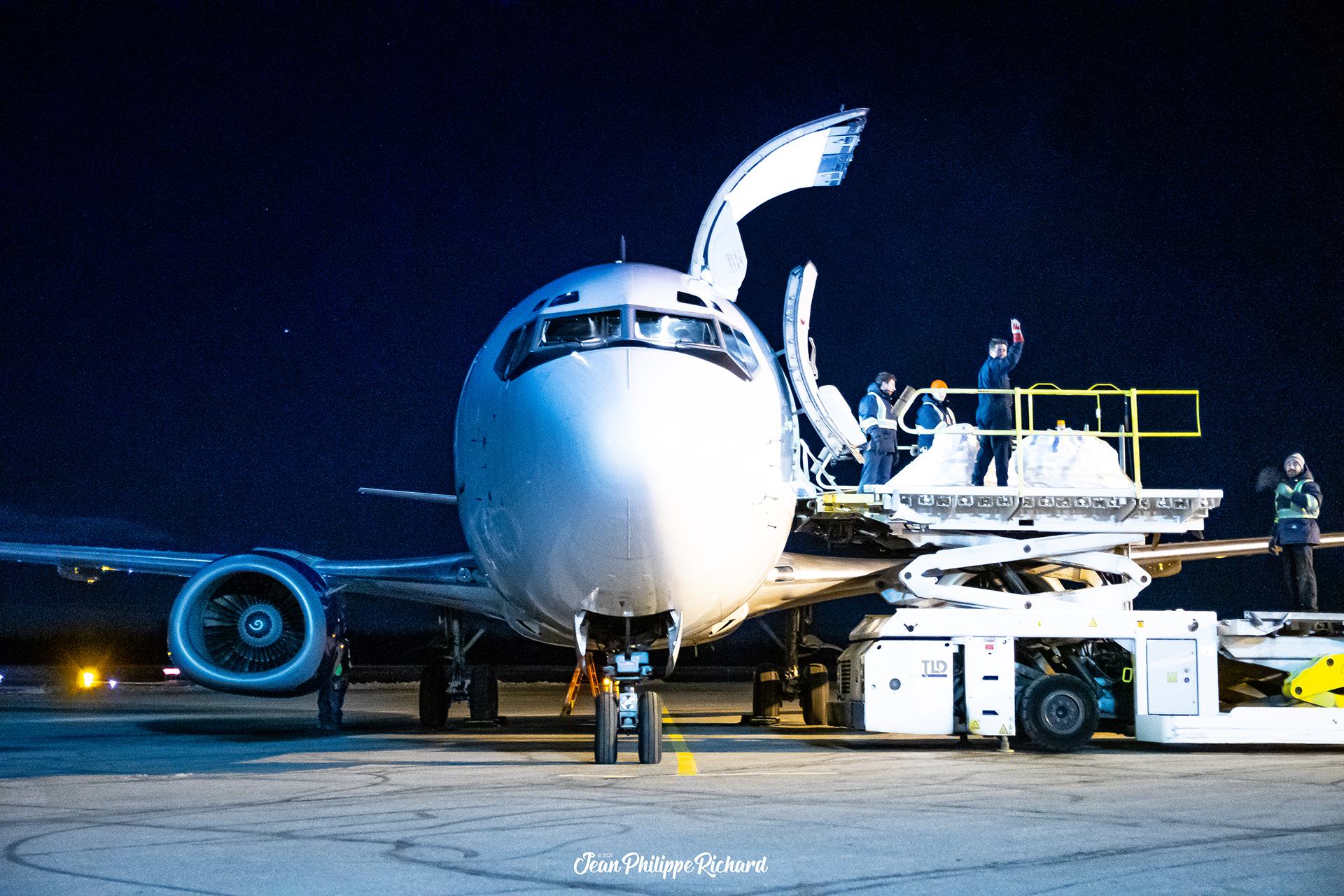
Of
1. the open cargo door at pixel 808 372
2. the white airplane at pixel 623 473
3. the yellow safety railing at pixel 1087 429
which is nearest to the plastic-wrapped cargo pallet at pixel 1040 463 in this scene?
Answer: the yellow safety railing at pixel 1087 429

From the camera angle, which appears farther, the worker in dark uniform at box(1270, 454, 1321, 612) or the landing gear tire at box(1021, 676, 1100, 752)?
the worker in dark uniform at box(1270, 454, 1321, 612)

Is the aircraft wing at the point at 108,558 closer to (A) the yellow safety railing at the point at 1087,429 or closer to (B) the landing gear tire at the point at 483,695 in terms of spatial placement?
(B) the landing gear tire at the point at 483,695

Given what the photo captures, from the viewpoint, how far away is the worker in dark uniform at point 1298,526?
38.3 ft

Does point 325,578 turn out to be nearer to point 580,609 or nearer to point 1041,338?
point 580,609

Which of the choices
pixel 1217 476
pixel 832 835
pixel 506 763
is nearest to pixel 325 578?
pixel 506 763

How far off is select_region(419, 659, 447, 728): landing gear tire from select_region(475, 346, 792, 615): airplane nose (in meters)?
6.79

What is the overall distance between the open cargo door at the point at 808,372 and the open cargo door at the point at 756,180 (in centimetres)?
138

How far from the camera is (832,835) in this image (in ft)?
18.9

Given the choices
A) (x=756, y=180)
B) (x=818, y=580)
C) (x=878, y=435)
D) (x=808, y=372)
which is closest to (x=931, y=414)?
(x=878, y=435)

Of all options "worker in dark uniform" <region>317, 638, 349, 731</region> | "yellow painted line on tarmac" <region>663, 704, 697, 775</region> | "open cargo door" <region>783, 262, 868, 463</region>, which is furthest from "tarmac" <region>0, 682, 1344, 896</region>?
"open cargo door" <region>783, 262, 868, 463</region>

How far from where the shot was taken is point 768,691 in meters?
16.0

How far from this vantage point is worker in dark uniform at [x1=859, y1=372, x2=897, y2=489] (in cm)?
1246

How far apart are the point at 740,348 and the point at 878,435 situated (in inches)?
143

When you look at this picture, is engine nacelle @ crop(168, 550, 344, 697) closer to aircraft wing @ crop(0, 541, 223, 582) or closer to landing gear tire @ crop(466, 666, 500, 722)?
aircraft wing @ crop(0, 541, 223, 582)
